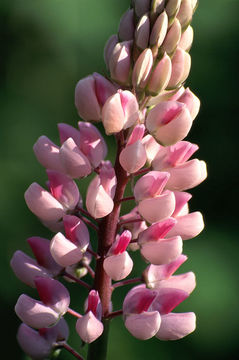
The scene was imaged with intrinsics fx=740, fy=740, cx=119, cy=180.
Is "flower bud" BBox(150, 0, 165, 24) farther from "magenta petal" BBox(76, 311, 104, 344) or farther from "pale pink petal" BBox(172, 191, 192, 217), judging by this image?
"magenta petal" BBox(76, 311, 104, 344)

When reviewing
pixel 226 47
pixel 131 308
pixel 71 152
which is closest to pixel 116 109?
pixel 71 152

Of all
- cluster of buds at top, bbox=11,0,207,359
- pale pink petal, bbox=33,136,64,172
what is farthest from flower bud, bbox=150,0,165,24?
pale pink petal, bbox=33,136,64,172

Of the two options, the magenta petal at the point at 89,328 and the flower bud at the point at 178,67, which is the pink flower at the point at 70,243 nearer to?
the magenta petal at the point at 89,328

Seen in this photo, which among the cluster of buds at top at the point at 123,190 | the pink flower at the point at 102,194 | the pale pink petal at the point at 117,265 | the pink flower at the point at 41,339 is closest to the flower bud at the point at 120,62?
the cluster of buds at top at the point at 123,190

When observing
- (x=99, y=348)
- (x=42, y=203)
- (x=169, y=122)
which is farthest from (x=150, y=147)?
(x=99, y=348)

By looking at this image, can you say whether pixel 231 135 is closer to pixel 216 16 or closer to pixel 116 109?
pixel 216 16
